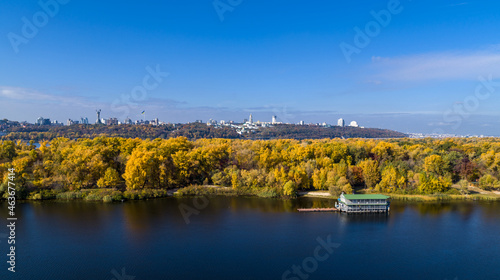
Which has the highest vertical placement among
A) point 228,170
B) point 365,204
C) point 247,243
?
point 228,170

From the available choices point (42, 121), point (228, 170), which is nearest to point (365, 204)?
point (228, 170)

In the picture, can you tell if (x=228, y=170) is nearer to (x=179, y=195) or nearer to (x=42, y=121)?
(x=179, y=195)

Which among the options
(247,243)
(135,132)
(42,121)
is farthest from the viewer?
(42,121)

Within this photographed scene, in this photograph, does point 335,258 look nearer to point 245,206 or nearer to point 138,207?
point 245,206

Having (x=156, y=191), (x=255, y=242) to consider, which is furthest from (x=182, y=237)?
(x=156, y=191)

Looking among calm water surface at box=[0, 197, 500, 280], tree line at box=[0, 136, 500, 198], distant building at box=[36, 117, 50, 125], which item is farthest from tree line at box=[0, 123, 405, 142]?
calm water surface at box=[0, 197, 500, 280]

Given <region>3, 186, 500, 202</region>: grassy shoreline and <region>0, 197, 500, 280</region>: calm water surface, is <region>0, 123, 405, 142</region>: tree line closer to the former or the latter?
<region>3, 186, 500, 202</region>: grassy shoreline

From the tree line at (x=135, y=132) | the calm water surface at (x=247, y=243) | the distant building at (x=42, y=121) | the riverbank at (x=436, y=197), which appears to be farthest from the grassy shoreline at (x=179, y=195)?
the distant building at (x=42, y=121)
